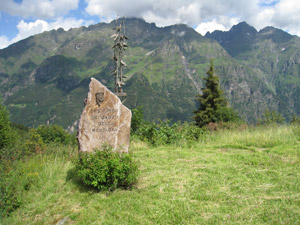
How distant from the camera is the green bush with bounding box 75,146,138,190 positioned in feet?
20.2

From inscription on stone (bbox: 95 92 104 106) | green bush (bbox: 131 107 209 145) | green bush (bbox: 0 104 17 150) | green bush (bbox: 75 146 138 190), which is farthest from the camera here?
green bush (bbox: 0 104 17 150)

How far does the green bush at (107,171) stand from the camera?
6.15 meters

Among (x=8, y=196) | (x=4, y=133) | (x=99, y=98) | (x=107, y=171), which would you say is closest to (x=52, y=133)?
(x=4, y=133)

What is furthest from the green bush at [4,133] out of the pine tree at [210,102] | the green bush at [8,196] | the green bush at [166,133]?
the green bush at [8,196]

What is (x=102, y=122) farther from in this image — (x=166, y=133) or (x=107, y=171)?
(x=166, y=133)

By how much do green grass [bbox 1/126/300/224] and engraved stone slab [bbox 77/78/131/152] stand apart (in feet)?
3.88

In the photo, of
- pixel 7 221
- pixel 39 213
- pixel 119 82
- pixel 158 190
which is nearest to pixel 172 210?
pixel 158 190

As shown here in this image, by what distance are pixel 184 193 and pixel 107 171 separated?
2.02 metres

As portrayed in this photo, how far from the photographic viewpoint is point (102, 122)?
312 inches

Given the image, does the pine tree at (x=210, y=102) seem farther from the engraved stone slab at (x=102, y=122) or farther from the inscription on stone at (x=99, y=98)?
the inscription on stone at (x=99, y=98)

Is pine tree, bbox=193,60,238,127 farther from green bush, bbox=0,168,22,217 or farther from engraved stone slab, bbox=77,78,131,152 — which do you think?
green bush, bbox=0,168,22,217

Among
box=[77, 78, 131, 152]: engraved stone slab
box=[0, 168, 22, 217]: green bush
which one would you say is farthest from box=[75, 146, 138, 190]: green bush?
box=[0, 168, 22, 217]: green bush

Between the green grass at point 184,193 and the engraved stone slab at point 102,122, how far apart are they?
1181mm

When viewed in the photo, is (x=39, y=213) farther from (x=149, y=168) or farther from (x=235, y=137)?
(x=235, y=137)
